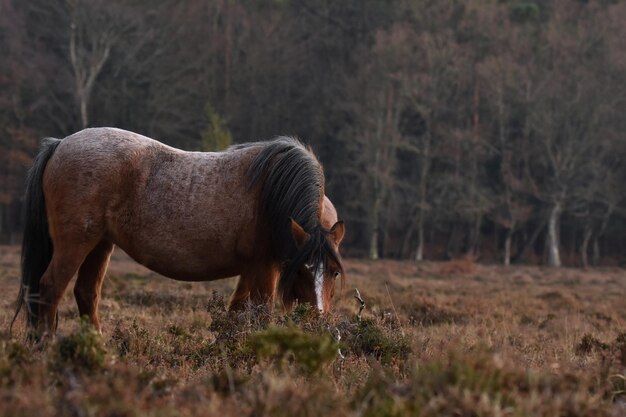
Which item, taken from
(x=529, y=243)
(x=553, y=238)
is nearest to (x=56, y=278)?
(x=553, y=238)

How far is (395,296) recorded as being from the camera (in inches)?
496

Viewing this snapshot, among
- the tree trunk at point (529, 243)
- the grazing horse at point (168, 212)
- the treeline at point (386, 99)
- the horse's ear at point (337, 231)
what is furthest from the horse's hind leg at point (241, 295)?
the tree trunk at point (529, 243)

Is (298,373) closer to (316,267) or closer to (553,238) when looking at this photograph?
(316,267)

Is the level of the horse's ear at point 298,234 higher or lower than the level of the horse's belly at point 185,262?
higher

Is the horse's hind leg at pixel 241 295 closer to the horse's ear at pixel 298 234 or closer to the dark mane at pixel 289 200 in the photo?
the dark mane at pixel 289 200

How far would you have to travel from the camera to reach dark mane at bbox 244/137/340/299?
5969 mm

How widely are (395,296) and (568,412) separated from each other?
30.3ft

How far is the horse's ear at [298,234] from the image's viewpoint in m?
5.97

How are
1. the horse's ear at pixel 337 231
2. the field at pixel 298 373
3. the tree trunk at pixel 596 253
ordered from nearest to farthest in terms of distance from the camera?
the field at pixel 298 373, the horse's ear at pixel 337 231, the tree trunk at pixel 596 253

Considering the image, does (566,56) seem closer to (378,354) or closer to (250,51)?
(250,51)

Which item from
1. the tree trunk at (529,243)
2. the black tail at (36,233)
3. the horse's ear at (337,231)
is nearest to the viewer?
the horse's ear at (337,231)

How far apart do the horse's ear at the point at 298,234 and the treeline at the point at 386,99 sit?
88.6 feet

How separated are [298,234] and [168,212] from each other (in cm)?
122

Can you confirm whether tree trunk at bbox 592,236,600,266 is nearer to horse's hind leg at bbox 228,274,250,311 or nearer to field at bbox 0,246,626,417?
field at bbox 0,246,626,417
